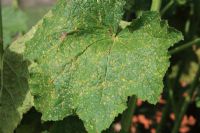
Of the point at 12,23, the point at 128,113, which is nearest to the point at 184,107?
the point at 128,113

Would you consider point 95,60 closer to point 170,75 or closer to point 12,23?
point 12,23

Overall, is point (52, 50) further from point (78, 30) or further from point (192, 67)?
point (192, 67)

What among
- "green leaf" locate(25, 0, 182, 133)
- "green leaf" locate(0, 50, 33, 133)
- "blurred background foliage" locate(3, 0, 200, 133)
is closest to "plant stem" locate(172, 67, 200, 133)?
"blurred background foliage" locate(3, 0, 200, 133)

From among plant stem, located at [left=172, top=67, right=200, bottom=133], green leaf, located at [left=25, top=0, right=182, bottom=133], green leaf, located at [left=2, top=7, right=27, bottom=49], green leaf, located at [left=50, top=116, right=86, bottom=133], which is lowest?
plant stem, located at [left=172, top=67, right=200, bottom=133]

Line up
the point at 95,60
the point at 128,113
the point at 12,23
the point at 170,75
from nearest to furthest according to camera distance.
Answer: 1. the point at 95,60
2. the point at 128,113
3. the point at 12,23
4. the point at 170,75

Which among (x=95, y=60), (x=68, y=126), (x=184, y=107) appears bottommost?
(x=184, y=107)

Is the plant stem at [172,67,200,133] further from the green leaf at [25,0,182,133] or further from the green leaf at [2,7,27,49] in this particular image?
the green leaf at [25,0,182,133]
